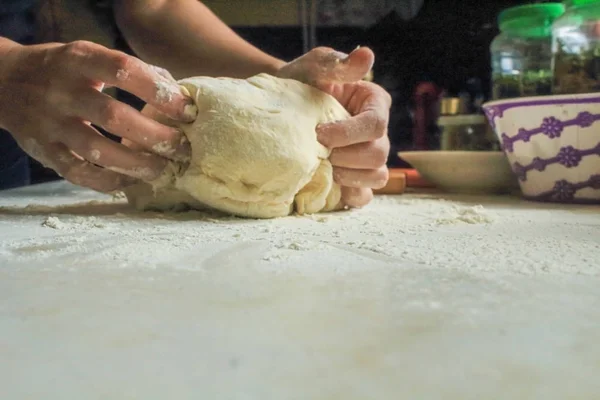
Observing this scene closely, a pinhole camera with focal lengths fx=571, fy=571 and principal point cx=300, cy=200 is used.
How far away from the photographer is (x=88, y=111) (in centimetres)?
87

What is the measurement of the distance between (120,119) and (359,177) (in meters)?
0.44

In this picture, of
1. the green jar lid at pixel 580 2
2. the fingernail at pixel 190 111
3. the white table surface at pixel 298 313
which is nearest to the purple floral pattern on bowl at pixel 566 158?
the green jar lid at pixel 580 2

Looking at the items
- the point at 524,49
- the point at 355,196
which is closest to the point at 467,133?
the point at 524,49

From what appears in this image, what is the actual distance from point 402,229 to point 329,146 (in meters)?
0.22

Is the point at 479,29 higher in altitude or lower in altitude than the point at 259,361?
higher

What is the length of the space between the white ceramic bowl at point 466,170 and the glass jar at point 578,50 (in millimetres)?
255

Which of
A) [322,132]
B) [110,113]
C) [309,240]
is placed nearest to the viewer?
[309,240]

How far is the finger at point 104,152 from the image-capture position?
0.89 metres

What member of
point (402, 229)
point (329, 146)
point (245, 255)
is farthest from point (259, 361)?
point (329, 146)

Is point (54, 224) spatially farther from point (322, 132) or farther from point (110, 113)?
point (322, 132)

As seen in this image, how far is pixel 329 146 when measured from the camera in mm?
993

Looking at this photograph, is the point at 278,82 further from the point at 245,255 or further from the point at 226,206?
the point at 245,255

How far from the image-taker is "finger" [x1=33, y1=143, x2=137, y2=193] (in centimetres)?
95

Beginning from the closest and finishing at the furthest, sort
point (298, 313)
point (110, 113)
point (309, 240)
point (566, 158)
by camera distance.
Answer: point (298, 313) < point (309, 240) < point (110, 113) < point (566, 158)
